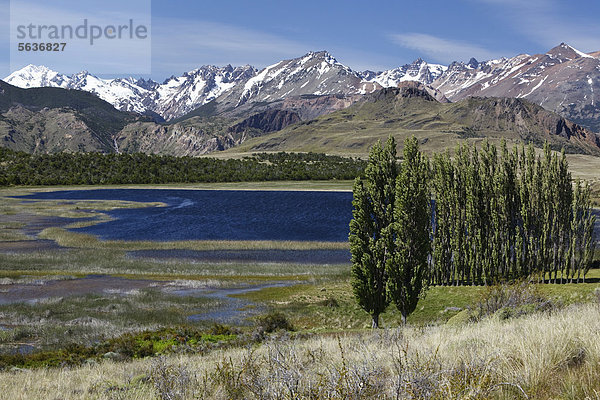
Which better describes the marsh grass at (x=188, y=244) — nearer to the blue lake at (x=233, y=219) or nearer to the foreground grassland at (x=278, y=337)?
the foreground grassland at (x=278, y=337)

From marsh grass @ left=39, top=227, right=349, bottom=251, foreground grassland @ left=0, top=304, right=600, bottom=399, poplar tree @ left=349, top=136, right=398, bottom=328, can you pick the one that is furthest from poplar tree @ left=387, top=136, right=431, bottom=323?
marsh grass @ left=39, top=227, right=349, bottom=251

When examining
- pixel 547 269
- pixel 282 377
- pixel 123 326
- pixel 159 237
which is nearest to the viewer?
pixel 282 377

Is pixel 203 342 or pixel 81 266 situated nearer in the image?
pixel 203 342

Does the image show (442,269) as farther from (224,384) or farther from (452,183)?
(224,384)

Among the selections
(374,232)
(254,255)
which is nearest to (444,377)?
(374,232)

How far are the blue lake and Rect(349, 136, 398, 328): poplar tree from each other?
53858 millimetres

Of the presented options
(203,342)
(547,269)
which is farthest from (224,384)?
(547,269)

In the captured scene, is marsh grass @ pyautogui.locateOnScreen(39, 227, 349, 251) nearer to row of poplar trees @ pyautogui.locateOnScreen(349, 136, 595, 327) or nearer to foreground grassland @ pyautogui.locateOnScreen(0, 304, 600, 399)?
row of poplar trees @ pyautogui.locateOnScreen(349, 136, 595, 327)

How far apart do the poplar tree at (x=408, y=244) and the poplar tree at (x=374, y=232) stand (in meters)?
0.79

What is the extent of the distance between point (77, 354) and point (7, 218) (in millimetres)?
96865

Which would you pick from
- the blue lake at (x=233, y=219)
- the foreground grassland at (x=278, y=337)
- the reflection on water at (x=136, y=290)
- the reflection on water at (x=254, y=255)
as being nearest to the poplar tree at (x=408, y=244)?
the foreground grassland at (x=278, y=337)

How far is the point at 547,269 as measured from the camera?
5075 centimetres

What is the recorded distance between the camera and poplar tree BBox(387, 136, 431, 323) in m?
33.1

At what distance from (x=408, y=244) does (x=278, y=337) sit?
40.3 ft
